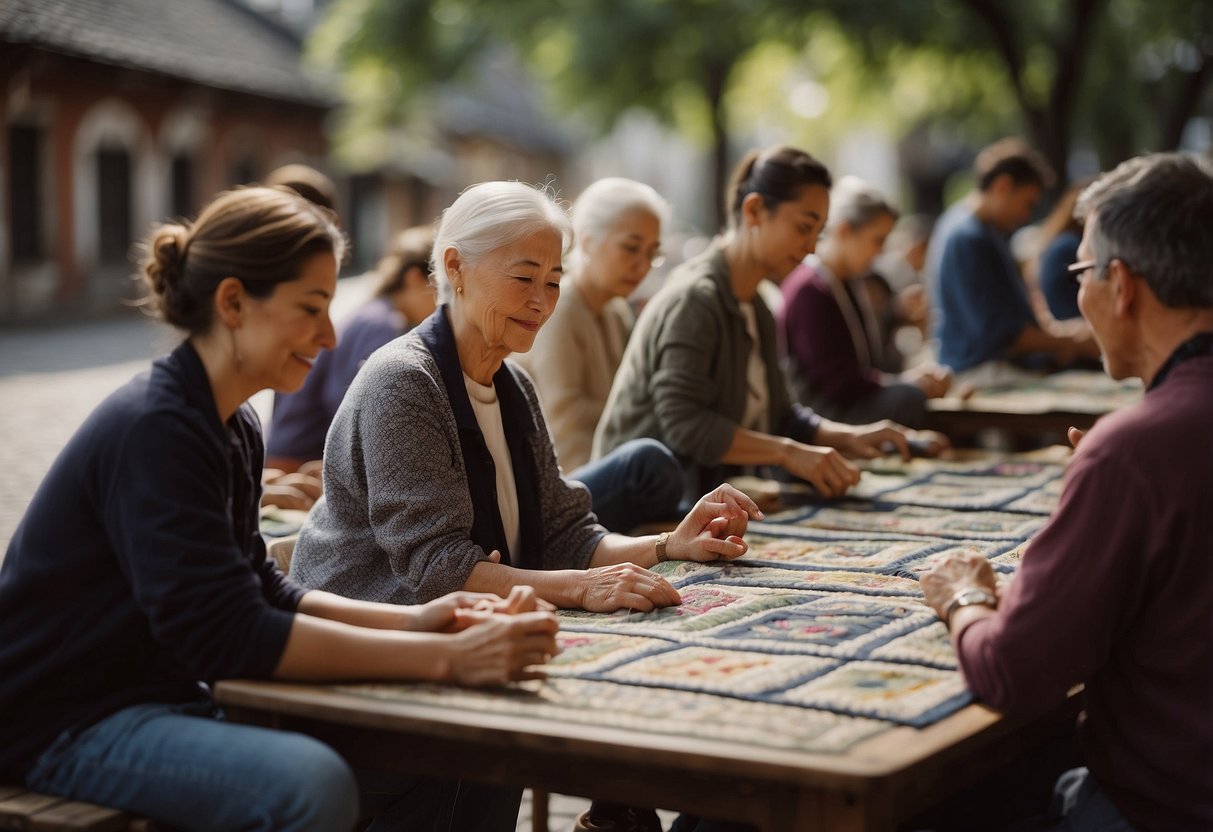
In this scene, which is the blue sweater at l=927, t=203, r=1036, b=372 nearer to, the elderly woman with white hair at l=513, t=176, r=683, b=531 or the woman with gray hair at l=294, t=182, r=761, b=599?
the elderly woman with white hair at l=513, t=176, r=683, b=531

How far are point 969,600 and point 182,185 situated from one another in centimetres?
2423

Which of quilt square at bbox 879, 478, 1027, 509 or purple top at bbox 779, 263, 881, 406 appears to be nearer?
quilt square at bbox 879, 478, 1027, 509

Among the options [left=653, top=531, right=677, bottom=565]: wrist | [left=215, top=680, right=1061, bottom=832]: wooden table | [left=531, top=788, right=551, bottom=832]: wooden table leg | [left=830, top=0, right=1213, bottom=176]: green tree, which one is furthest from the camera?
[left=830, top=0, right=1213, bottom=176]: green tree

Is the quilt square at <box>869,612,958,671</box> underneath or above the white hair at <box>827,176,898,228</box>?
underneath

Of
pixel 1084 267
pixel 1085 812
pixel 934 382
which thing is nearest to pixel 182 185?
pixel 934 382

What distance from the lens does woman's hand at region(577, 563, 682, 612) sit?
10.2 ft

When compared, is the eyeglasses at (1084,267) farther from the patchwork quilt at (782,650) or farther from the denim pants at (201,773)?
the denim pants at (201,773)

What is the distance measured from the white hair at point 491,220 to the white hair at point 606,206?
1937 mm

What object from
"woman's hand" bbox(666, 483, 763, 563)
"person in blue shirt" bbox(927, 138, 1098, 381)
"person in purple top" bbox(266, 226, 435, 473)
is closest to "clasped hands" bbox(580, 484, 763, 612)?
"woman's hand" bbox(666, 483, 763, 563)

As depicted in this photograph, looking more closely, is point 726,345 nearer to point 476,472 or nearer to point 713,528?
point 713,528

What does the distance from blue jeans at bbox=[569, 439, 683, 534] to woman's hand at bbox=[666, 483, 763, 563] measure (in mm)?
683

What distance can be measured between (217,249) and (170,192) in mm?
23464

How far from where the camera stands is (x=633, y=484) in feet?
14.1

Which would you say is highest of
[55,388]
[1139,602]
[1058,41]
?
[1058,41]
